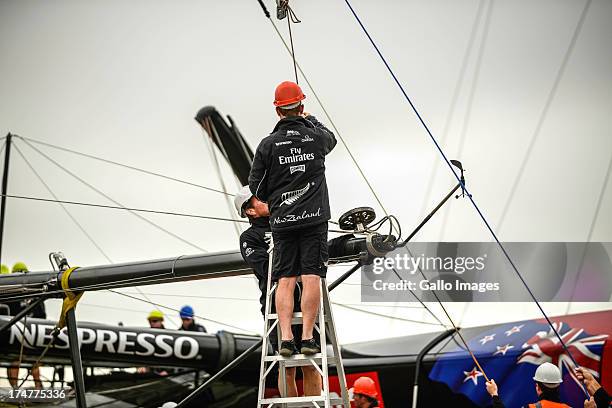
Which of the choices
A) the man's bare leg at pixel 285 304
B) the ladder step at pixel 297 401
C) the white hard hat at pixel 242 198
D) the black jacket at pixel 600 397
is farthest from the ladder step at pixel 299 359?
the black jacket at pixel 600 397

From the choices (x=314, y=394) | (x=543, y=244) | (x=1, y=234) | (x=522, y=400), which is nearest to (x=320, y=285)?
(x=314, y=394)

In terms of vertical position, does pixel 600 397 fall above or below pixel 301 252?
below

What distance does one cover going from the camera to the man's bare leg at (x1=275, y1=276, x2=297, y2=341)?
4.29 m

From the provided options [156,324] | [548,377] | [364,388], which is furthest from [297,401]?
[156,324]

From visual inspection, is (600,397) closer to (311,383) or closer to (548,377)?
(548,377)

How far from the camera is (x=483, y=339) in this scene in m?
9.68

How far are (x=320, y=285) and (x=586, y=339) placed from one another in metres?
5.18

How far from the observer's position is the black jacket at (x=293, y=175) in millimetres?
4426

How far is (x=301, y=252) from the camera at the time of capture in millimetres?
4453

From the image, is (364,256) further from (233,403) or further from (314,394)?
(233,403)

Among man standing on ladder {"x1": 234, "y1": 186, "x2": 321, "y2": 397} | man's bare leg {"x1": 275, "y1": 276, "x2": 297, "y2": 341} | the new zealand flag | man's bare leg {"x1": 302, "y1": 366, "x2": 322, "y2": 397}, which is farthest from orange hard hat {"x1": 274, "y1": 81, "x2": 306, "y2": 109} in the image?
the new zealand flag

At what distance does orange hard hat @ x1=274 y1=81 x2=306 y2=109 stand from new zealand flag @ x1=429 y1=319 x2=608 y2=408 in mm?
5328

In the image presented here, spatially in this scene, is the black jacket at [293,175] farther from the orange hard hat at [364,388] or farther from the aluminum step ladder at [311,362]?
the orange hard hat at [364,388]

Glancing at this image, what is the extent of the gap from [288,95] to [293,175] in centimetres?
48
